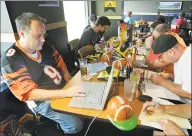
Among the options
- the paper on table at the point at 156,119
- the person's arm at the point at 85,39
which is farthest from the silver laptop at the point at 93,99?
the person's arm at the point at 85,39

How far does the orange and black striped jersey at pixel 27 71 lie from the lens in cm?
80

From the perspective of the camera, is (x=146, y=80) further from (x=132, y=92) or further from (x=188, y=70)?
(x=188, y=70)

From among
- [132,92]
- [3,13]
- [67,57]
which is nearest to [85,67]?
[132,92]

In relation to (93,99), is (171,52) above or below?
above

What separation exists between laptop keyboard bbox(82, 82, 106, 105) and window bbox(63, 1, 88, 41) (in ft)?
1.42

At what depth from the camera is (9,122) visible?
3.44ft

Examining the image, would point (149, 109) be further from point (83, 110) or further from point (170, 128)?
point (83, 110)

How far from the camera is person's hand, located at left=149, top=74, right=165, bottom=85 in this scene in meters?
0.84

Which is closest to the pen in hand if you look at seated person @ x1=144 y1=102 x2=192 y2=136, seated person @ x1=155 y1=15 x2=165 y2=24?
seated person @ x1=144 y1=102 x2=192 y2=136

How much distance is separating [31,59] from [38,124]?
1.92ft

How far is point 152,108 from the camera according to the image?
65 cm

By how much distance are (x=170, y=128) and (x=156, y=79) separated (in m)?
0.39

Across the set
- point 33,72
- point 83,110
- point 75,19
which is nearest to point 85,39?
point 75,19

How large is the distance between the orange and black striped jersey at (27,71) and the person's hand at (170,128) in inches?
26.6
